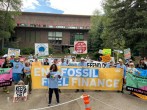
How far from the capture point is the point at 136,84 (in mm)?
14023

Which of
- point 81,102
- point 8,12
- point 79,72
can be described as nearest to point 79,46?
point 79,72

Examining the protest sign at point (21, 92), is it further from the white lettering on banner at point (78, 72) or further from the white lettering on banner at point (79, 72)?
the white lettering on banner at point (78, 72)

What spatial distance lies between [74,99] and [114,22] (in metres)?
19.9

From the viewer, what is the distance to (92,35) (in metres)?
54.9

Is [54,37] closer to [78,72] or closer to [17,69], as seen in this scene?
[17,69]

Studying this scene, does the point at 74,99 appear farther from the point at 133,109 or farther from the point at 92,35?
the point at 92,35

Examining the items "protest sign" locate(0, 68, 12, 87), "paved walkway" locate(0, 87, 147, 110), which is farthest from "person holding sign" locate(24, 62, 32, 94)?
"protest sign" locate(0, 68, 12, 87)

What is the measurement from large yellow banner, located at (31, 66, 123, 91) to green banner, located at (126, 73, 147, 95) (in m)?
0.56

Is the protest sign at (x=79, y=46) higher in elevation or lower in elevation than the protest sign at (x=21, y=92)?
higher

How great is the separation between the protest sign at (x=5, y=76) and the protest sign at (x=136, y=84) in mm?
5912

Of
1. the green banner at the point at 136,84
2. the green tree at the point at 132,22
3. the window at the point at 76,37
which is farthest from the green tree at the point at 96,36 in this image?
the green banner at the point at 136,84

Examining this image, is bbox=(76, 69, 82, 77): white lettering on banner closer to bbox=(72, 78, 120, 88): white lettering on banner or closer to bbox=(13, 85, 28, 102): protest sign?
bbox=(72, 78, 120, 88): white lettering on banner

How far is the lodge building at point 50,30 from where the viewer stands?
58.7 metres

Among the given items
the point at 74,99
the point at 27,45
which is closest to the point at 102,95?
the point at 74,99
